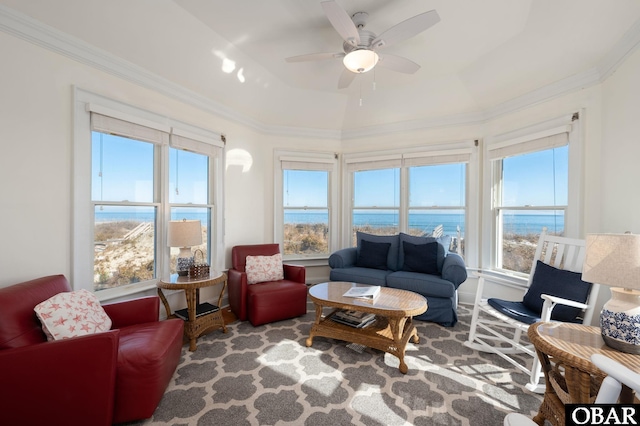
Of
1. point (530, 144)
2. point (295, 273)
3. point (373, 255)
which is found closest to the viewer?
point (530, 144)

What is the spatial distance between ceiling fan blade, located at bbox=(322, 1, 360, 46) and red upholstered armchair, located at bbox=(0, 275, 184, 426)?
2.46 metres

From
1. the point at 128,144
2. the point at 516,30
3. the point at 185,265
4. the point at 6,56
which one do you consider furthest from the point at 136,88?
the point at 516,30

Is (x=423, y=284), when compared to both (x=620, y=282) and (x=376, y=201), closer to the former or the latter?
(x=376, y=201)

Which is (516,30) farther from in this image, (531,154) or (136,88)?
(136,88)

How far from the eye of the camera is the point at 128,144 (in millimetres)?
2830

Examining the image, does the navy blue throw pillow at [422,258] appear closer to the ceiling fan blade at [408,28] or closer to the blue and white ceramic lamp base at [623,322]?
the blue and white ceramic lamp base at [623,322]

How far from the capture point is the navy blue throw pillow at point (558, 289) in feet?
7.06

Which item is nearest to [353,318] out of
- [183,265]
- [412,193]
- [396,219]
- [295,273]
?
[295,273]

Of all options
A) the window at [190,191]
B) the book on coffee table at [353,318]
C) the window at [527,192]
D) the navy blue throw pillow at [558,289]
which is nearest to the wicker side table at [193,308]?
the window at [190,191]

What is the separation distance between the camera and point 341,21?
2.11m

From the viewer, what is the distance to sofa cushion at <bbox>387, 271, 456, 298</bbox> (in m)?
3.13

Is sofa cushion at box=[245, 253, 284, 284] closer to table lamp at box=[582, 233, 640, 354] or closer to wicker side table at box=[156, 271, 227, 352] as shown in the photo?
wicker side table at box=[156, 271, 227, 352]

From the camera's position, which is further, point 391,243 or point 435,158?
point 435,158

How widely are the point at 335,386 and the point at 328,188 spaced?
3.29m
